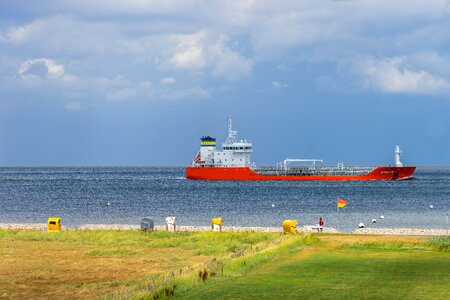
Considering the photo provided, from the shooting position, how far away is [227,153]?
142625 mm

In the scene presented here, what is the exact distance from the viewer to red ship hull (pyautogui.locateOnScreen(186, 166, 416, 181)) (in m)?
144

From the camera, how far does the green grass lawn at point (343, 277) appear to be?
2064 centimetres

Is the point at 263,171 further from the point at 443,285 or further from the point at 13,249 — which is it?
the point at 443,285

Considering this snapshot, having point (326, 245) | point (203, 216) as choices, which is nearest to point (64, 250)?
point (326, 245)

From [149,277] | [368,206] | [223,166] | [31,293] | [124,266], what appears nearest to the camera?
[31,293]

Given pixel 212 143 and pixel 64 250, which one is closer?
pixel 64 250

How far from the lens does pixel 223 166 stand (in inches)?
5723

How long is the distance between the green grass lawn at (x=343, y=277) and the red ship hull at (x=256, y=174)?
11291 cm

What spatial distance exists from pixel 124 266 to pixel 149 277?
10.8ft

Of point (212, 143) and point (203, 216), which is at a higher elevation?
point (212, 143)

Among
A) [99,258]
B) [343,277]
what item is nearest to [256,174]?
[99,258]

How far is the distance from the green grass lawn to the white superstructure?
357 ft

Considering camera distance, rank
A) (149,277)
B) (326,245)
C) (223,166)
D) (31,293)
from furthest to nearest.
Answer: (223,166) → (326,245) → (149,277) → (31,293)

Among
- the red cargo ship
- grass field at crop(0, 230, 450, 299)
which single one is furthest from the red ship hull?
grass field at crop(0, 230, 450, 299)
